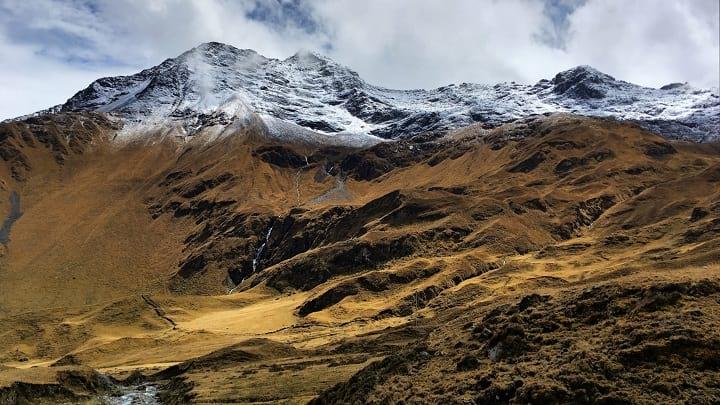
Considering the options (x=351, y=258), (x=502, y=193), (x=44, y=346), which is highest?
(x=502, y=193)

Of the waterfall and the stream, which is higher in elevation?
the waterfall

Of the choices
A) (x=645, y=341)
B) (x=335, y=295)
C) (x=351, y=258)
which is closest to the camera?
(x=645, y=341)

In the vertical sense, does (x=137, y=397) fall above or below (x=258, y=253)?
below

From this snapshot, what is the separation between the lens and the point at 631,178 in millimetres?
186375

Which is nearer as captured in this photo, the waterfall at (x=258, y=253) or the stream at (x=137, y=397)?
the stream at (x=137, y=397)

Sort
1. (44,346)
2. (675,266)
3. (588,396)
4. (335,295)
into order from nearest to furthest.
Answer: (588,396) → (675,266) → (44,346) → (335,295)

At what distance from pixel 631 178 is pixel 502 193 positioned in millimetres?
40002

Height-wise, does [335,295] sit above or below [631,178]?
below

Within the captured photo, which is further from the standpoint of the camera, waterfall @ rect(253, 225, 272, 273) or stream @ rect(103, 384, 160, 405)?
waterfall @ rect(253, 225, 272, 273)

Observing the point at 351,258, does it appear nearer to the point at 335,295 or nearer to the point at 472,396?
the point at 335,295

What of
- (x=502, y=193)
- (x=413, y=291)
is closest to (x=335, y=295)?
(x=413, y=291)

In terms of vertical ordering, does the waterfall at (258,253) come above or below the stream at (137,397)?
above

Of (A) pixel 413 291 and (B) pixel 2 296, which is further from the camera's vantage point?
(B) pixel 2 296

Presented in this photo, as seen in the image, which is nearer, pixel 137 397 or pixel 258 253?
pixel 137 397
